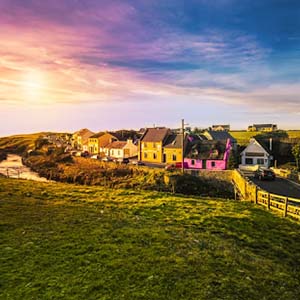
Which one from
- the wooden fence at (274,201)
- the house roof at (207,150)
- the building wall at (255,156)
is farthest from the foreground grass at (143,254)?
the building wall at (255,156)

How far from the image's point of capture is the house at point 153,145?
66562mm

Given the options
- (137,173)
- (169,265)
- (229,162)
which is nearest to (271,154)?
(229,162)

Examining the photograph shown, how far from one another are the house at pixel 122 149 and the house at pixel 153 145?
8571 mm

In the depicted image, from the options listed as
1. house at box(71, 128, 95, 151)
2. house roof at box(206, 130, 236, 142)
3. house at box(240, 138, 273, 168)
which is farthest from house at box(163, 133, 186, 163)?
house at box(71, 128, 95, 151)

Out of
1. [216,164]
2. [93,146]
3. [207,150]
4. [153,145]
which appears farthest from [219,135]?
[93,146]

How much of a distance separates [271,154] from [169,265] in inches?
2368

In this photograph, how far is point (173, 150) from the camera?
64125 mm

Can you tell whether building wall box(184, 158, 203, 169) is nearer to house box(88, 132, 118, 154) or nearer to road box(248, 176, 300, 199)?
road box(248, 176, 300, 199)

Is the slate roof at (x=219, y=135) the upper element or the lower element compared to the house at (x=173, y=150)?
upper

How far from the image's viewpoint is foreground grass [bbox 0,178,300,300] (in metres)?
7.34

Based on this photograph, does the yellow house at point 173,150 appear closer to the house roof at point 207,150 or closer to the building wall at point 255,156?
the house roof at point 207,150

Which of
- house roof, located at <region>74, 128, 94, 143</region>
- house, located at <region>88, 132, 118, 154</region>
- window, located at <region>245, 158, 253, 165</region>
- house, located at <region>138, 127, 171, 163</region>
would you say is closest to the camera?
window, located at <region>245, 158, 253, 165</region>

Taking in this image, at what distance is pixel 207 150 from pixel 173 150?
8.29 m

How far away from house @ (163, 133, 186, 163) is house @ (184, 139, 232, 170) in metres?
3.34
